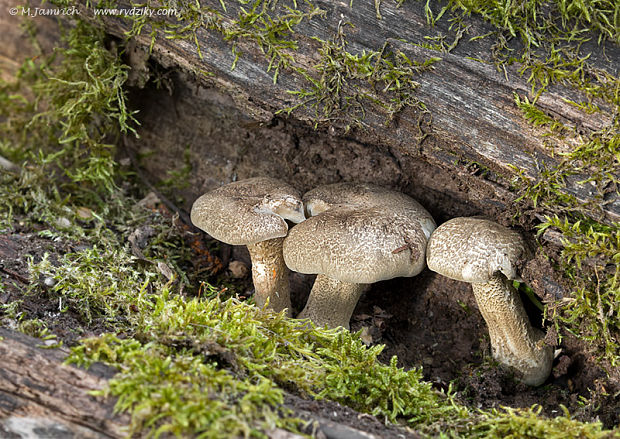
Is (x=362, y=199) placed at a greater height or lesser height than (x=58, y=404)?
greater

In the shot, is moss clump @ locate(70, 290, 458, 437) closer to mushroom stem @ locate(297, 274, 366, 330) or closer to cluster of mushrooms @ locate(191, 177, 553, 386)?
cluster of mushrooms @ locate(191, 177, 553, 386)

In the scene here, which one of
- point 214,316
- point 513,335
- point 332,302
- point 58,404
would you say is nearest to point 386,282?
point 332,302

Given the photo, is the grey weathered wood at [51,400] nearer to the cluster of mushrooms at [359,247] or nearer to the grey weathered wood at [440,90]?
the cluster of mushrooms at [359,247]

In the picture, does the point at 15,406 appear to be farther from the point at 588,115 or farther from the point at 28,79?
the point at 28,79

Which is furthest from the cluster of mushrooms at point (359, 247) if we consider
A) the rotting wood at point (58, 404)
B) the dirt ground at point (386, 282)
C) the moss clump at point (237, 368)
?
the rotting wood at point (58, 404)

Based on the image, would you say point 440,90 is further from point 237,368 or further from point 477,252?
point 237,368

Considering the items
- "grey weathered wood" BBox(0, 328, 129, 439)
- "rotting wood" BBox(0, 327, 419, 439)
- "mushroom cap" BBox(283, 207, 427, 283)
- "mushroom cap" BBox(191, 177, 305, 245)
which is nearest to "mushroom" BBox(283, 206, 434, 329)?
"mushroom cap" BBox(283, 207, 427, 283)
